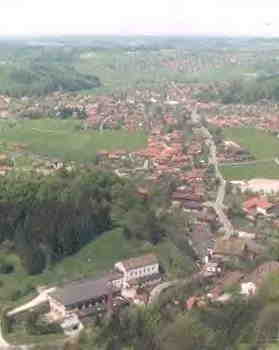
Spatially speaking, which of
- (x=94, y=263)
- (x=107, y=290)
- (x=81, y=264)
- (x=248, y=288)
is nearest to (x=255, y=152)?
(x=94, y=263)

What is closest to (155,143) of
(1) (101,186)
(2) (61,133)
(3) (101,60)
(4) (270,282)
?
(2) (61,133)

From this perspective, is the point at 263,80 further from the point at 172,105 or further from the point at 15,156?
the point at 15,156

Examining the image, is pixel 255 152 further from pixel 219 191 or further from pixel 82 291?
pixel 82 291

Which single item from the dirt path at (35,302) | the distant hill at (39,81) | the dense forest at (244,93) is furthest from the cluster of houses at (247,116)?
the dirt path at (35,302)

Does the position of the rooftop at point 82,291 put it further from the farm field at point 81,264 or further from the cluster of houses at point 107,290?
the farm field at point 81,264

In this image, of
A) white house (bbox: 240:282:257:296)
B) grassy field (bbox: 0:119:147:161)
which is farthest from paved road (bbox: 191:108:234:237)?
white house (bbox: 240:282:257:296)
